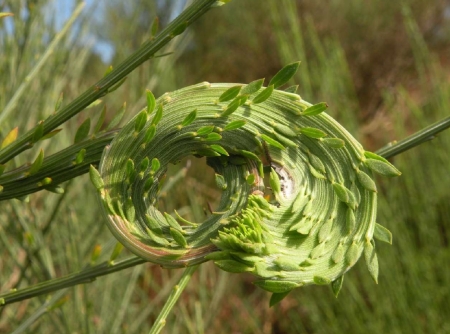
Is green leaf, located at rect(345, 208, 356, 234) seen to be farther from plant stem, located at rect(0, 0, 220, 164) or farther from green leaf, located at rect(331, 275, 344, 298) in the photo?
plant stem, located at rect(0, 0, 220, 164)

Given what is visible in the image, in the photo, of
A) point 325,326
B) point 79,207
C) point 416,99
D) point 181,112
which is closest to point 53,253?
point 79,207

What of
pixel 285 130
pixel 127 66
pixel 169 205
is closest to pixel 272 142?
pixel 285 130

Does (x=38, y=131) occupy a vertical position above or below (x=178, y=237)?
above

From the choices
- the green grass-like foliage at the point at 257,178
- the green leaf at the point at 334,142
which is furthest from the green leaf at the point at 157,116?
the green leaf at the point at 334,142

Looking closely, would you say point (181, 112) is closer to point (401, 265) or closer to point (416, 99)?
point (401, 265)

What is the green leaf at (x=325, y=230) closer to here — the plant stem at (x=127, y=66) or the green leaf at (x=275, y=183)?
the green leaf at (x=275, y=183)

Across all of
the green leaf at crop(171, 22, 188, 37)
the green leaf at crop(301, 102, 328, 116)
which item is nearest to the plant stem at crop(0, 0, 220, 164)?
the green leaf at crop(171, 22, 188, 37)

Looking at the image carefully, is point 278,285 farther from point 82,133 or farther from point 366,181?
point 82,133
